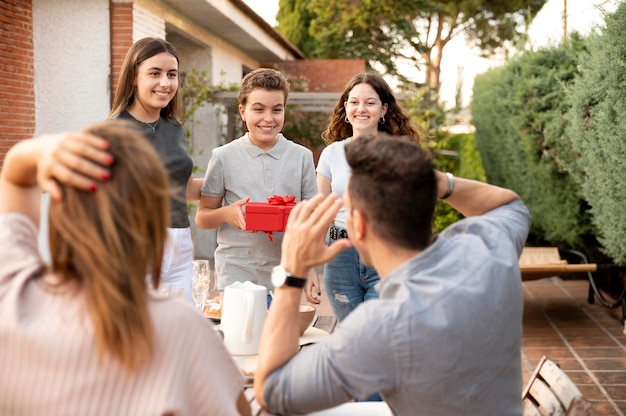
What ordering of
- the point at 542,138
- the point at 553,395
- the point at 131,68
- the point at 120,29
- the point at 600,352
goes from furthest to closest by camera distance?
the point at 542,138 → the point at 120,29 → the point at 600,352 → the point at 131,68 → the point at 553,395

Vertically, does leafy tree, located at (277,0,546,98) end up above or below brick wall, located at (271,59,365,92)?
above

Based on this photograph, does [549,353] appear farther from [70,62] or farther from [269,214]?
[70,62]

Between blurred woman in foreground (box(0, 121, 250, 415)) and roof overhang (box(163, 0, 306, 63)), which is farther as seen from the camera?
roof overhang (box(163, 0, 306, 63))

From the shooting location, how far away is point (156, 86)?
10.6ft

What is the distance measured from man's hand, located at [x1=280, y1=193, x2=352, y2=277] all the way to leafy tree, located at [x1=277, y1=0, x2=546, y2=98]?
24.3 meters

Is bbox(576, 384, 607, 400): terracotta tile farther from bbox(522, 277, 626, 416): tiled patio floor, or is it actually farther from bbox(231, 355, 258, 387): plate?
bbox(231, 355, 258, 387): plate

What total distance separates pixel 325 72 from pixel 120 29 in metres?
9.54

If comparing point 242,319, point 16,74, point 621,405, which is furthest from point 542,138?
point 242,319

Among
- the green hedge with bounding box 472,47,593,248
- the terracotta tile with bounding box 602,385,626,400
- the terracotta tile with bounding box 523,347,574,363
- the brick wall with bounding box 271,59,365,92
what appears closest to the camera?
the terracotta tile with bounding box 602,385,626,400

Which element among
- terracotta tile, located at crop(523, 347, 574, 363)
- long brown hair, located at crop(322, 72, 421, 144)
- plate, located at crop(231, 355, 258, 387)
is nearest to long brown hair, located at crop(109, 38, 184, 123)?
long brown hair, located at crop(322, 72, 421, 144)

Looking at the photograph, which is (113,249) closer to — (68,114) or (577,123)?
(577,123)

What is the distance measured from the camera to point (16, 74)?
7.16 m

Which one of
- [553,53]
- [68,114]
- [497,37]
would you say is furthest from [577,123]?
[497,37]

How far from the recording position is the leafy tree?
2573 centimetres
